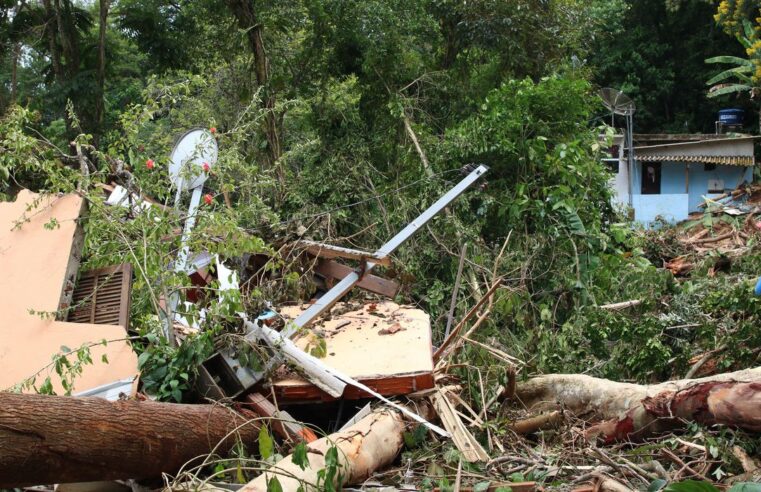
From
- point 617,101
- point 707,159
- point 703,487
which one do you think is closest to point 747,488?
point 703,487

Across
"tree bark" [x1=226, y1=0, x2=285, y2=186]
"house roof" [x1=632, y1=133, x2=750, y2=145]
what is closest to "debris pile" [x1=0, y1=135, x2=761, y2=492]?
"tree bark" [x1=226, y1=0, x2=285, y2=186]

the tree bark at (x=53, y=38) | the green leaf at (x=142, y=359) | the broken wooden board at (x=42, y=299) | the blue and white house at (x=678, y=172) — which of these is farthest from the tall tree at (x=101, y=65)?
the blue and white house at (x=678, y=172)

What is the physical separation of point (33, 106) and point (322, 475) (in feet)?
38.0

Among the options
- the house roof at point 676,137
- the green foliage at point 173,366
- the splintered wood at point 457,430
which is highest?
the house roof at point 676,137

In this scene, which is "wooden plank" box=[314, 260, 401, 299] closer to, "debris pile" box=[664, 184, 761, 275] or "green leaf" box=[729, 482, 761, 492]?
"green leaf" box=[729, 482, 761, 492]

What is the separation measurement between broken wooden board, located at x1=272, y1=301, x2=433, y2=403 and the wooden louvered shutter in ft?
3.62

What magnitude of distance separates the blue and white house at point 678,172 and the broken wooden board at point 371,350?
1427 centimetres

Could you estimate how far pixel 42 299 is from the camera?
449 cm

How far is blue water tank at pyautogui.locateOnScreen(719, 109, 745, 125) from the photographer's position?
67.1 feet

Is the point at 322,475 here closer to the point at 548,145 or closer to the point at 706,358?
the point at 706,358

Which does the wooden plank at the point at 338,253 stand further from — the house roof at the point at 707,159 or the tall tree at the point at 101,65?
the house roof at the point at 707,159

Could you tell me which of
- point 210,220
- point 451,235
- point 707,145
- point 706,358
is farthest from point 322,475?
point 707,145

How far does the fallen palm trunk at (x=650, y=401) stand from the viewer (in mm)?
3738

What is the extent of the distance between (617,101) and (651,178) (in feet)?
15.3
